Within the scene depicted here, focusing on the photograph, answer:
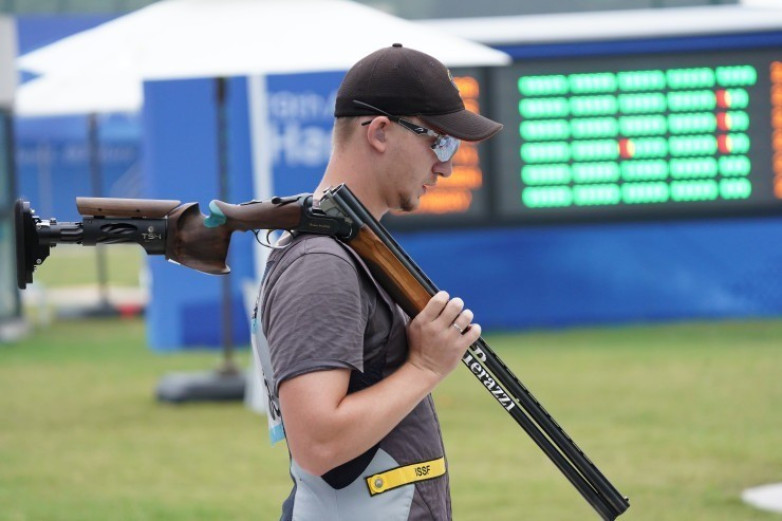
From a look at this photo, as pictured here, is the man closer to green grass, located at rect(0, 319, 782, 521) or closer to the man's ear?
the man's ear

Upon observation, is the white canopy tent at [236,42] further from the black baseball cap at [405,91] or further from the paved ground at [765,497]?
the black baseball cap at [405,91]

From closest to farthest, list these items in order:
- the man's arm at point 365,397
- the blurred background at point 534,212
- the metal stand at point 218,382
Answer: the man's arm at point 365,397 → the blurred background at point 534,212 → the metal stand at point 218,382

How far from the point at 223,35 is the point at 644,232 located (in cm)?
599

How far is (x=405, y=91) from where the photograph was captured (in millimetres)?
2889

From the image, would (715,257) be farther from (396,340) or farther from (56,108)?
(396,340)

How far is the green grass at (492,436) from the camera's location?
698 centimetres

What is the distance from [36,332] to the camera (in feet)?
52.3

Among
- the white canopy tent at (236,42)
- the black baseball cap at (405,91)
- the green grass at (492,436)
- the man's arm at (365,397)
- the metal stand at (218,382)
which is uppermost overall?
the white canopy tent at (236,42)

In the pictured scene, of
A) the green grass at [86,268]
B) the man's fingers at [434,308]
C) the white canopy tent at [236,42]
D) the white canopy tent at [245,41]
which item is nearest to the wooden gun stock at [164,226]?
the man's fingers at [434,308]

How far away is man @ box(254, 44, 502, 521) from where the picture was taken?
8.71 ft

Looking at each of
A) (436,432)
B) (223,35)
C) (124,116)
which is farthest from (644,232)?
(124,116)

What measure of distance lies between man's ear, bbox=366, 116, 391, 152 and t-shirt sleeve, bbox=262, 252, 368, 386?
29cm

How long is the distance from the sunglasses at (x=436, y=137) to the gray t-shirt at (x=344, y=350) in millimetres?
283

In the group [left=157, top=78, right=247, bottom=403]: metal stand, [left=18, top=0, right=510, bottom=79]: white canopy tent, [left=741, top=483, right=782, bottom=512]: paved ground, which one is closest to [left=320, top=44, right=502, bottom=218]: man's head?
[left=741, top=483, right=782, bottom=512]: paved ground
